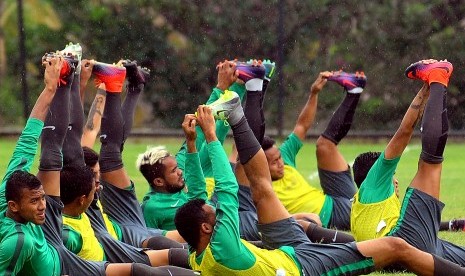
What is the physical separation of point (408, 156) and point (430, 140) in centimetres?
731

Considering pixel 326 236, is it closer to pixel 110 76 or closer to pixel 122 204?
pixel 122 204

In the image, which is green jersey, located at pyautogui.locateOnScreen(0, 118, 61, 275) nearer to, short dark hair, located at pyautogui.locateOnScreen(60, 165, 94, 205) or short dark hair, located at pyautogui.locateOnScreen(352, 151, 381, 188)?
short dark hair, located at pyautogui.locateOnScreen(60, 165, 94, 205)

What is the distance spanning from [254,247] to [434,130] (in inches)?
55.4

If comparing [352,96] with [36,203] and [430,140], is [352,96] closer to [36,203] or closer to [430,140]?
[430,140]

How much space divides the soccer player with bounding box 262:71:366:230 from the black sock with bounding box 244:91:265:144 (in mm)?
631

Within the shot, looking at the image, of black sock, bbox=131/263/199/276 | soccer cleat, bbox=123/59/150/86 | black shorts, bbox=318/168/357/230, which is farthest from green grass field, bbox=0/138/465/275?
black sock, bbox=131/263/199/276

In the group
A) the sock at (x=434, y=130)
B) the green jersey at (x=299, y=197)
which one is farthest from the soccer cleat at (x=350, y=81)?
the sock at (x=434, y=130)

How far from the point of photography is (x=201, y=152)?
823 cm

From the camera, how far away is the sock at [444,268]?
6078mm

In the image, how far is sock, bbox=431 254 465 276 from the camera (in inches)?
239

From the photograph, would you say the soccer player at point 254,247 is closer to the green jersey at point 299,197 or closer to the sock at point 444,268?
the sock at point 444,268

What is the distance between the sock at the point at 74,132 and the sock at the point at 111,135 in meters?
0.45

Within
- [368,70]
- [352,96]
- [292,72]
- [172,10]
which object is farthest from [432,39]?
[352,96]

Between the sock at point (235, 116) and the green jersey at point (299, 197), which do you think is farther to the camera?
the green jersey at point (299, 197)
